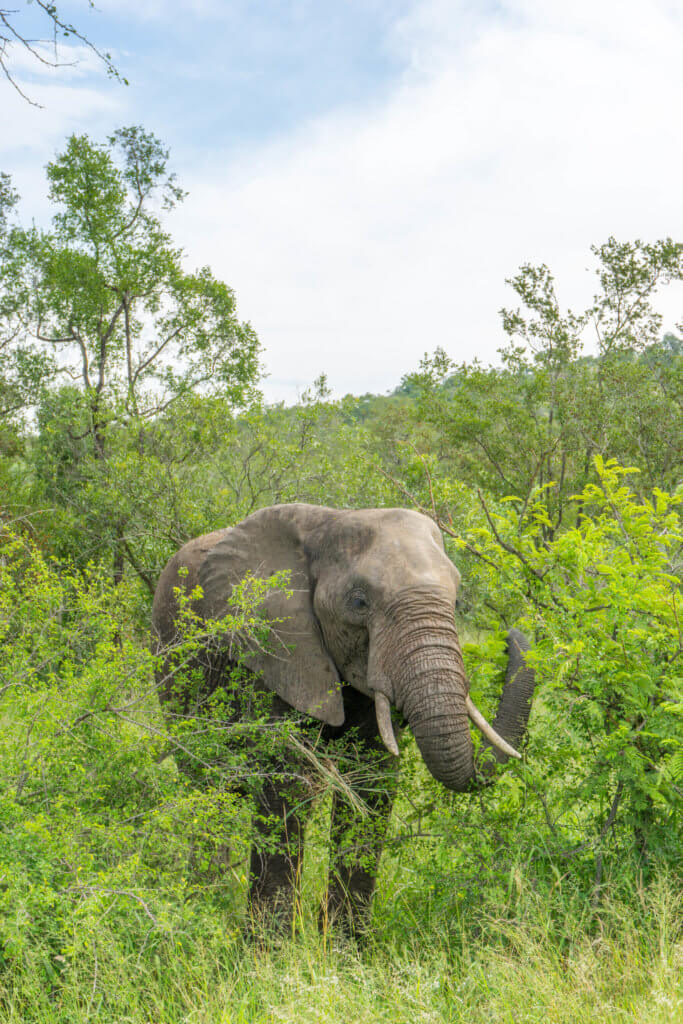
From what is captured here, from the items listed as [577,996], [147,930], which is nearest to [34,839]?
[147,930]

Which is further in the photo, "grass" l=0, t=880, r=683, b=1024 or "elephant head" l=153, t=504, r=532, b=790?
"elephant head" l=153, t=504, r=532, b=790

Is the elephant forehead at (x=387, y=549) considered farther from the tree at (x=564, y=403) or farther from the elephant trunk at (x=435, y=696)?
the tree at (x=564, y=403)

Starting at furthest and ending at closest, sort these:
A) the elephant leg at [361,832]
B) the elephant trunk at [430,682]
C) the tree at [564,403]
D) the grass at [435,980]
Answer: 1. the tree at [564,403]
2. the elephant leg at [361,832]
3. the elephant trunk at [430,682]
4. the grass at [435,980]

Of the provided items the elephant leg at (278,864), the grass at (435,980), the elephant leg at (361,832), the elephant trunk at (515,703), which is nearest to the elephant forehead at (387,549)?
the elephant trunk at (515,703)

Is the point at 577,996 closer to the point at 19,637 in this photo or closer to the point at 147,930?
the point at 147,930

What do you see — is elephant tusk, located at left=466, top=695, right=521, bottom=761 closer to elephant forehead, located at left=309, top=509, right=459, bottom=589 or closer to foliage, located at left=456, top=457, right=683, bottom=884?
foliage, located at left=456, top=457, right=683, bottom=884

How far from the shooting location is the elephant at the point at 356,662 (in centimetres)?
431

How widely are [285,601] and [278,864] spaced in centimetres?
165

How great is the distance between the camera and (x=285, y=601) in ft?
17.2

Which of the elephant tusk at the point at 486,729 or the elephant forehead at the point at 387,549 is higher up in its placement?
the elephant forehead at the point at 387,549

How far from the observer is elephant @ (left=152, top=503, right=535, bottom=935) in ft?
14.1

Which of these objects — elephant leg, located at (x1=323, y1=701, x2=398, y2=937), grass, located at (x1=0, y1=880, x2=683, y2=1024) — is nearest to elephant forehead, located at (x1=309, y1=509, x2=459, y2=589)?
elephant leg, located at (x1=323, y1=701, x2=398, y2=937)

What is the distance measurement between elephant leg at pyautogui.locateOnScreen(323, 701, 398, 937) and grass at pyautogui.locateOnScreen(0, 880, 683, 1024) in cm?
68

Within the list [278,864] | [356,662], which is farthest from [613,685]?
[278,864]
